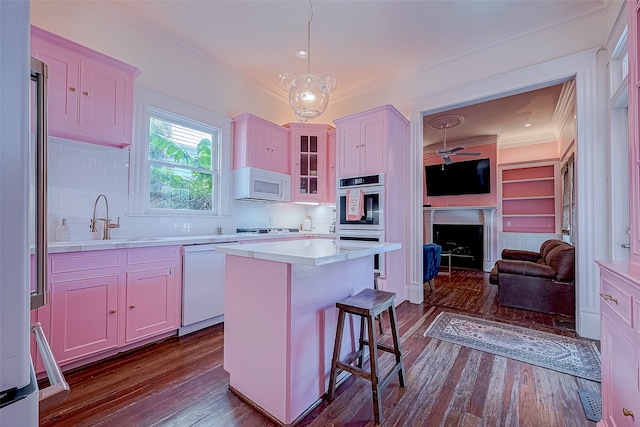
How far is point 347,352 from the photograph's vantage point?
201cm

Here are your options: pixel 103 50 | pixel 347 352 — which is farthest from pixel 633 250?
pixel 103 50

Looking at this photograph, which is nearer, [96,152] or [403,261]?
[96,152]

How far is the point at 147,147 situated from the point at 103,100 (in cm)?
67

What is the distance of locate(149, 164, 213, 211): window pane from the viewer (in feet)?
10.2

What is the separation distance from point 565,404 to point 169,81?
176 inches

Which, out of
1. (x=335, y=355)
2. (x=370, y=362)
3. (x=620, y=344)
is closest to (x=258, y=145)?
(x=335, y=355)

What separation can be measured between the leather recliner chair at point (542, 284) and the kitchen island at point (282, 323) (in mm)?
2692

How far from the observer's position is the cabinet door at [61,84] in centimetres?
208

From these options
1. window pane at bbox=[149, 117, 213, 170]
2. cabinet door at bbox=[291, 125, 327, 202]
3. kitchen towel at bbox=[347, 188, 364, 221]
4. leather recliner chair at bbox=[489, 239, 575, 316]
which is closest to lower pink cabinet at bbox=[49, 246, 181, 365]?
window pane at bbox=[149, 117, 213, 170]

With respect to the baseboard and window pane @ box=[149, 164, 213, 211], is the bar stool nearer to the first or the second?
the baseboard

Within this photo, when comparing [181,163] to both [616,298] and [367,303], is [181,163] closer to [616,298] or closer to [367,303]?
[367,303]

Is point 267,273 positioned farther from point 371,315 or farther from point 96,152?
point 96,152

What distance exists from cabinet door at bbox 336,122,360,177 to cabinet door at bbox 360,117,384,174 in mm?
79

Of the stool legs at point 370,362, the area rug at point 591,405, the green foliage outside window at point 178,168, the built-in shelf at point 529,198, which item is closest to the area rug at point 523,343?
the area rug at point 591,405
